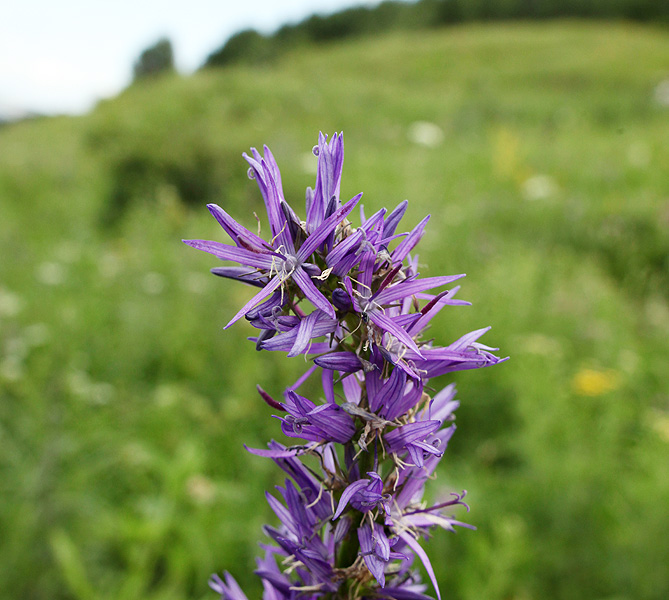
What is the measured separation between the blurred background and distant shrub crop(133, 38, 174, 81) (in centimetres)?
1877

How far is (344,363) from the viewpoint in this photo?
0.89m

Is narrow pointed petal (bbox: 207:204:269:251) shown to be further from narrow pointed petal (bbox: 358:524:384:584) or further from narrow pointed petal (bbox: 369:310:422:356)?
narrow pointed petal (bbox: 358:524:384:584)

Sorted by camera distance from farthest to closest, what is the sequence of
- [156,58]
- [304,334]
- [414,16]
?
[414,16]
[156,58]
[304,334]

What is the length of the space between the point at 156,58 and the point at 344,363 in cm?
3533

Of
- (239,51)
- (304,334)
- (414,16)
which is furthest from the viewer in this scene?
(414,16)

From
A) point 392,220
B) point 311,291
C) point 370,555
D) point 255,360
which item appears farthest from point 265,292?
point 255,360

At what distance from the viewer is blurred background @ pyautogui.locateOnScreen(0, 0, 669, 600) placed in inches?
110

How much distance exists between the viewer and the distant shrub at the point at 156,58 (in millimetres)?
30328

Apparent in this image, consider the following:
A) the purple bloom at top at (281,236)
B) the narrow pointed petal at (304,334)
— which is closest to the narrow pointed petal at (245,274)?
the purple bloom at top at (281,236)

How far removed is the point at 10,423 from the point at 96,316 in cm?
171

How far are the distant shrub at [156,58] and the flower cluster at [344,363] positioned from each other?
31.8m

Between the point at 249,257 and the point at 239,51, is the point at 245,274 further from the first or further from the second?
the point at 239,51

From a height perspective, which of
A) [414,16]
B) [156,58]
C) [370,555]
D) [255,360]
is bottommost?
[414,16]

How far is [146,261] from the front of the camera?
6.47m
